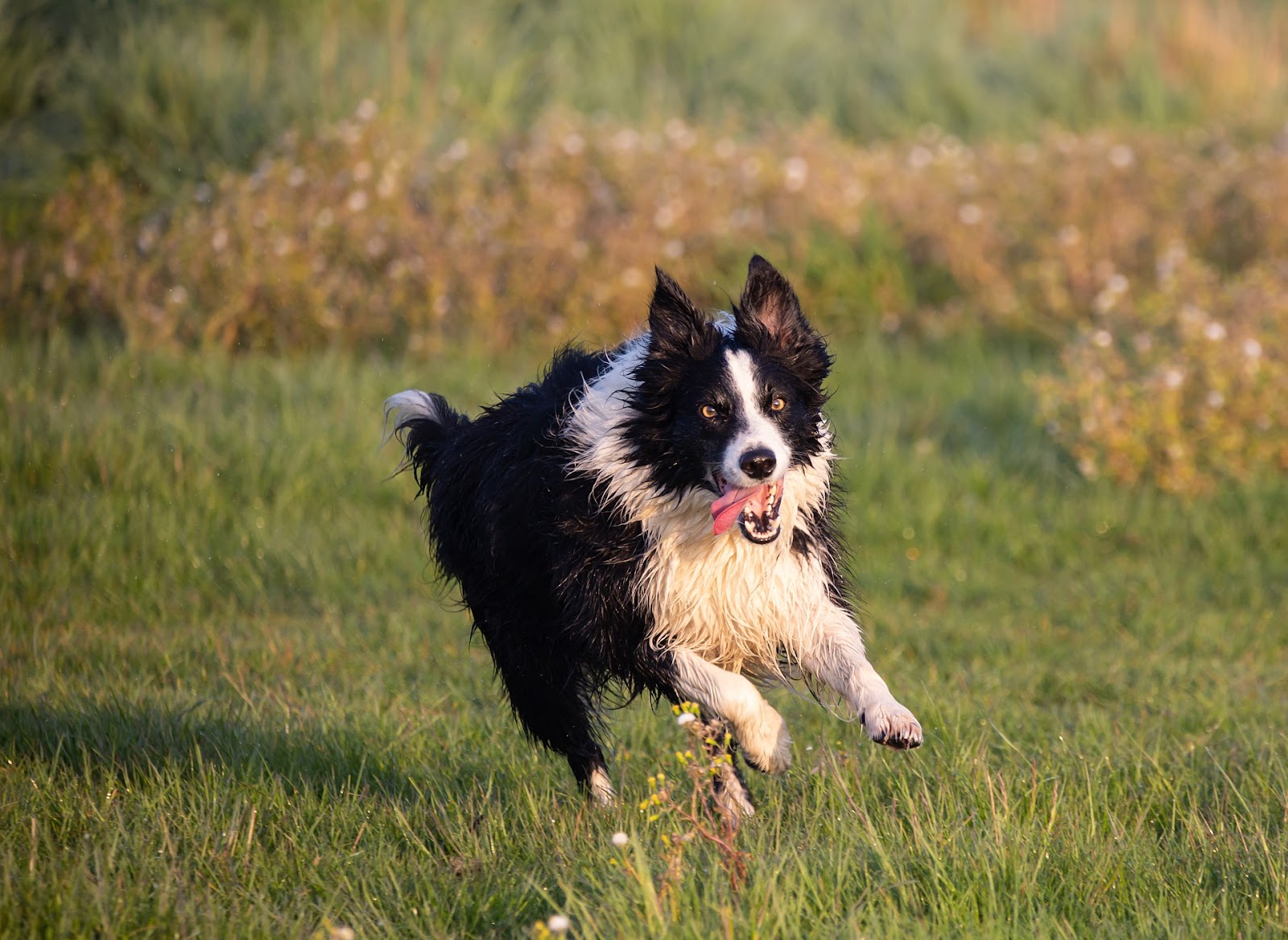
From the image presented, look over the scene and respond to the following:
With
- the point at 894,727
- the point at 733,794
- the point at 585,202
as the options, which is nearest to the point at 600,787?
the point at 733,794

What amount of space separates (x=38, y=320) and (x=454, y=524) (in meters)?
6.12

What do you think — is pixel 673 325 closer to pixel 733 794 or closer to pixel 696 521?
pixel 696 521

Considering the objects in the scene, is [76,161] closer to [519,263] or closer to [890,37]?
[519,263]

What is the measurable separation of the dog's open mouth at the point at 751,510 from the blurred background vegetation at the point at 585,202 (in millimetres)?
4591

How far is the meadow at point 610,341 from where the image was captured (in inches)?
142

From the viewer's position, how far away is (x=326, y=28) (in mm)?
12016

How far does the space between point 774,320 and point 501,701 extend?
189 cm

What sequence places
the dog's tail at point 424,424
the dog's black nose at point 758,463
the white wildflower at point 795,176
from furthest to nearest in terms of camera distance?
the white wildflower at point 795,176, the dog's tail at point 424,424, the dog's black nose at point 758,463

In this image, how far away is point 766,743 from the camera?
150 inches

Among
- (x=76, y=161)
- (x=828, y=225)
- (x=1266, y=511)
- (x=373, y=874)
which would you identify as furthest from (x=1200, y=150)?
(x=373, y=874)

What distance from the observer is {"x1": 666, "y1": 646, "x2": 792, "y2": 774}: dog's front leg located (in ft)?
12.5

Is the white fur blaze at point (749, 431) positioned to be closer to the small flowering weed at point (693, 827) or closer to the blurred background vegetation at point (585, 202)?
the small flowering weed at point (693, 827)

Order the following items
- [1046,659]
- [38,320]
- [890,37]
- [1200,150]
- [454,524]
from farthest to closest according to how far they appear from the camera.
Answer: [890,37] < [1200,150] < [38,320] < [1046,659] < [454,524]

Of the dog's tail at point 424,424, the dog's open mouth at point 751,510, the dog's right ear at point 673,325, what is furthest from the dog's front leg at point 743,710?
the dog's tail at point 424,424
